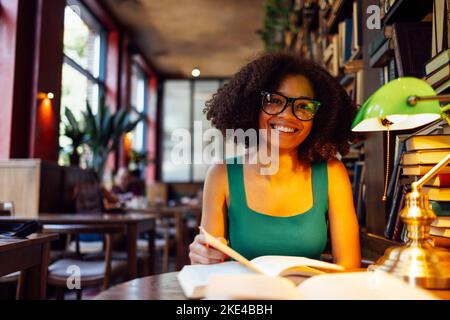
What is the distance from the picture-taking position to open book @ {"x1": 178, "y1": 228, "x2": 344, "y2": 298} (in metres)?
0.72

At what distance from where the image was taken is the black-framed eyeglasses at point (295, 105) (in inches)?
52.3

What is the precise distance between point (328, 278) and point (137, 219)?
234 cm

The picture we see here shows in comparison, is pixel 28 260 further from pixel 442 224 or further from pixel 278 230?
pixel 442 224

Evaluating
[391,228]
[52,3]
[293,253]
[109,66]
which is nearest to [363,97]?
[391,228]

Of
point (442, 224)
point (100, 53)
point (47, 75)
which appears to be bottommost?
point (442, 224)

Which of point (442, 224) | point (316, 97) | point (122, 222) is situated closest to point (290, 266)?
point (442, 224)

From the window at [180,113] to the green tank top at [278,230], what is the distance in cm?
939

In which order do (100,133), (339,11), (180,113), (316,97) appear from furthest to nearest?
(180,113)
(100,133)
(339,11)
(316,97)

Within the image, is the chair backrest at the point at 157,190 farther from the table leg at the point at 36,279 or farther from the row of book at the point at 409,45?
the row of book at the point at 409,45

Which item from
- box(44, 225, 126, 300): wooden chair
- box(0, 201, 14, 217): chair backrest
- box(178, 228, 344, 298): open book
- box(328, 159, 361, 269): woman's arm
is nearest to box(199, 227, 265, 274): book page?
box(178, 228, 344, 298): open book

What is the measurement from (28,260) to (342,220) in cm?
120

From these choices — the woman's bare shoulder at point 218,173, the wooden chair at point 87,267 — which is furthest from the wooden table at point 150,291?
the wooden chair at point 87,267

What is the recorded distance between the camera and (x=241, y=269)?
2.62 feet

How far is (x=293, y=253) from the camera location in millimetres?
1348
